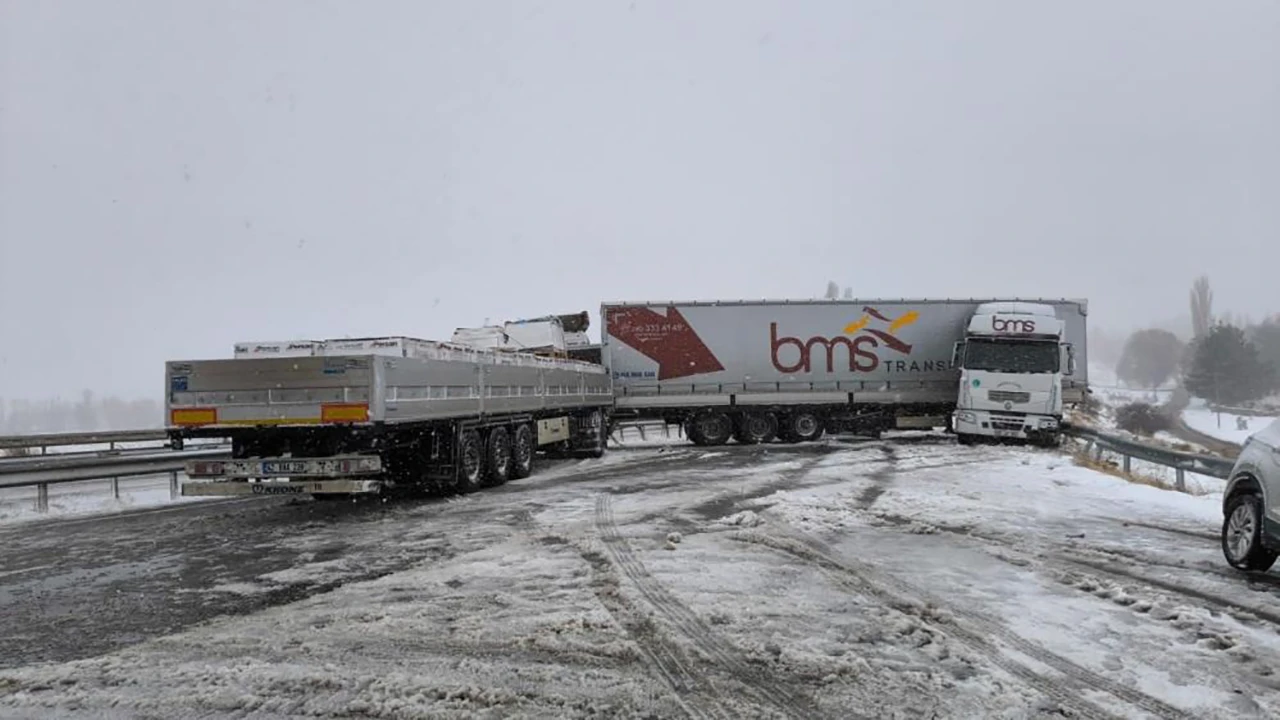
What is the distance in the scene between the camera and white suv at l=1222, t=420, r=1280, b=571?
6570 mm

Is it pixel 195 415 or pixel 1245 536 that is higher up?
pixel 195 415

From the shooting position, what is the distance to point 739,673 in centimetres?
452

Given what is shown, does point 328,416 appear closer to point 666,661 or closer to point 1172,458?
point 666,661

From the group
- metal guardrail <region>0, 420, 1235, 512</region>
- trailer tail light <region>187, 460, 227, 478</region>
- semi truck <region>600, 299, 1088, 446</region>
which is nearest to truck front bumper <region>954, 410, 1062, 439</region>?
metal guardrail <region>0, 420, 1235, 512</region>

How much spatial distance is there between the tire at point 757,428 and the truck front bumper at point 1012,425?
5.59 meters

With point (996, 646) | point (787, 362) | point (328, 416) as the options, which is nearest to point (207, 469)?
point (328, 416)

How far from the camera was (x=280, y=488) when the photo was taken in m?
10.3

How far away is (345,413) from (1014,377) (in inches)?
649

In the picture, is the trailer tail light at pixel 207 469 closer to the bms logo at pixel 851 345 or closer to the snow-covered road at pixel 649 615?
the snow-covered road at pixel 649 615

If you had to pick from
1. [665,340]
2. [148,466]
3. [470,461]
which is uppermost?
[665,340]

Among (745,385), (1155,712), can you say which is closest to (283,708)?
(1155,712)

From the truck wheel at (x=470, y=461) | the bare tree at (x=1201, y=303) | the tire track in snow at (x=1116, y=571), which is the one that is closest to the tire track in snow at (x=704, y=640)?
the tire track in snow at (x=1116, y=571)

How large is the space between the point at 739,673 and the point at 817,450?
17209 millimetres

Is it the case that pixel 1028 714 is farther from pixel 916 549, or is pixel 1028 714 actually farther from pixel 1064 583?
pixel 916 549
